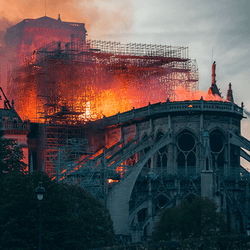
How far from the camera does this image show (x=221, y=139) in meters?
70.1

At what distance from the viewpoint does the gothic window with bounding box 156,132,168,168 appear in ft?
A: 231

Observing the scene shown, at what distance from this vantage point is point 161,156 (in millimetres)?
70875

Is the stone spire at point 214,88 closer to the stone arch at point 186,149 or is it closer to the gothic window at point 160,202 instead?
the stone arch at point 186,149

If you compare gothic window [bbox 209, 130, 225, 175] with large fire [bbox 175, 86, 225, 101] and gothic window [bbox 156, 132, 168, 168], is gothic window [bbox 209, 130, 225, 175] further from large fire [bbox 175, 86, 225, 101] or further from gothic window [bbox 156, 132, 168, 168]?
large fire [bbox 175, 86, 225, 101]

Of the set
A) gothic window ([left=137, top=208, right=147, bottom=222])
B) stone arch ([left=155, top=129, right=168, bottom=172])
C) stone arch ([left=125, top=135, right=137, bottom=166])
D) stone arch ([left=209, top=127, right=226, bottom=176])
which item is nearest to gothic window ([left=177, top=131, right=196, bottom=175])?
stone arch ([left=155, top=129, right=168, bottom=172])

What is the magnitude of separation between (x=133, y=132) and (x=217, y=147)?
34.1 feet

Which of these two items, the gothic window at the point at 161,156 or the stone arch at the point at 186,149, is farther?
the gothic window at the point at 161,156

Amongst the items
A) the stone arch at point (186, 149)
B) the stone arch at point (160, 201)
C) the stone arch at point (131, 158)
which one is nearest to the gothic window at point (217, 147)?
the stone arch at point (186, 149)

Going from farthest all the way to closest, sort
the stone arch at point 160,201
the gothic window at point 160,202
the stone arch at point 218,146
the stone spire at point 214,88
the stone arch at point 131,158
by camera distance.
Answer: the stone spire at point 214,88 < the stone arch at point 131,158 < the stone arch at point 218,146 < the gothic window at point 160,202 < the stone arch at point 160,201

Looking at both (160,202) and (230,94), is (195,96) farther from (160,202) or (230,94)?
(160,202)

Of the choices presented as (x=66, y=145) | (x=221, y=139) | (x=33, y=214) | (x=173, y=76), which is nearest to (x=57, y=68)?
(x=66, y=145)

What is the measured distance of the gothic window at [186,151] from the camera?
6919 centimetres

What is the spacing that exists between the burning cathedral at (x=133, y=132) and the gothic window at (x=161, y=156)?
0.33ft

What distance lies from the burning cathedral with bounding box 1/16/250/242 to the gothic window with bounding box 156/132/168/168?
10 centimetres
